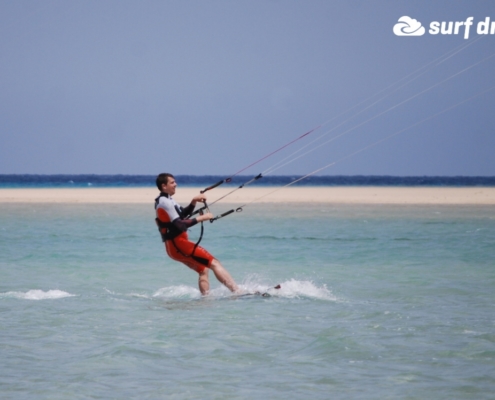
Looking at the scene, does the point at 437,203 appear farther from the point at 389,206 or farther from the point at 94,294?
the point at 94,294

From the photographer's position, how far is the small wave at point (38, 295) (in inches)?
410

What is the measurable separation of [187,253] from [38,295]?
227 centimetres

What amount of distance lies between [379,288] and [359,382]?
5219 millimetres

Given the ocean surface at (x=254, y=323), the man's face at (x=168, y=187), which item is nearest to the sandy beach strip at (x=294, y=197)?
the ocean surface at (x=254, y=323)

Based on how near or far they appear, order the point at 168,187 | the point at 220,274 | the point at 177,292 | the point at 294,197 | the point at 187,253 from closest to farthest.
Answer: the point at 168,187 < the point at 187,253 < the point at 220,274 < the point at 177,292 < the point at 294,197

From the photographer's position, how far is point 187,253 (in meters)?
10.2

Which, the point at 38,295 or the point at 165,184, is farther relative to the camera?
the point at 38,295

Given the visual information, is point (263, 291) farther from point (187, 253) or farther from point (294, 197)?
point (294, 197)

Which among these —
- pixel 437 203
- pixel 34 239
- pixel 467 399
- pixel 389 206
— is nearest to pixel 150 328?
pixel 467 399

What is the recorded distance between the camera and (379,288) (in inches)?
453

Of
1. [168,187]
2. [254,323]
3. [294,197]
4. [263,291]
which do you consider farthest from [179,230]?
[294,197]

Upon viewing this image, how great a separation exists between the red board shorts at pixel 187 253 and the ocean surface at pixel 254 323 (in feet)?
1.73

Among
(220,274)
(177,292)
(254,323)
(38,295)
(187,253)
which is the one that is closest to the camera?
(254,323)

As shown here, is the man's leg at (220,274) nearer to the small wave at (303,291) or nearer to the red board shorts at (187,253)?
the red board shorts at (187,253)
